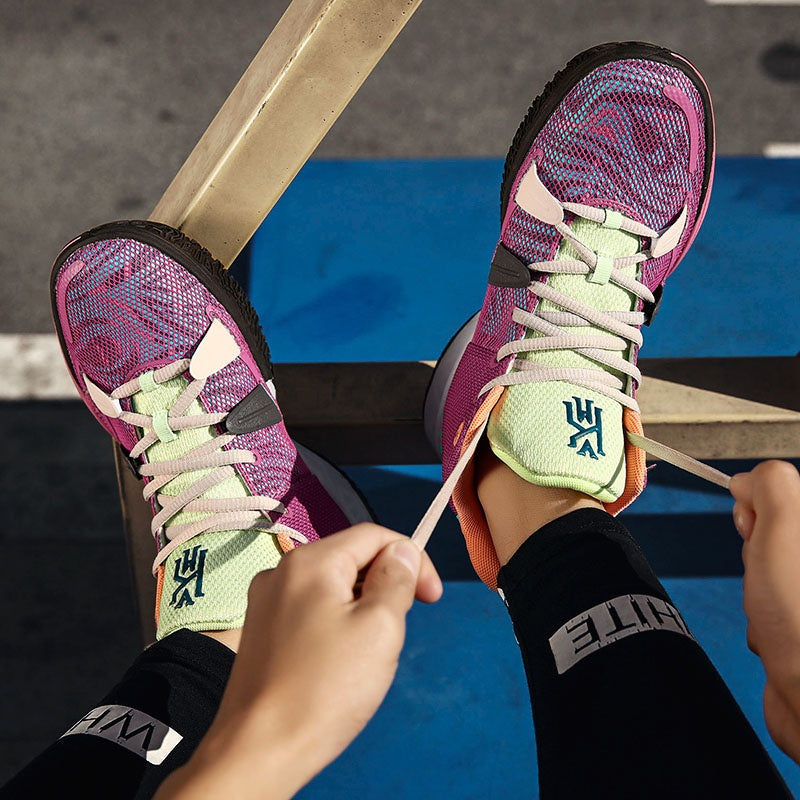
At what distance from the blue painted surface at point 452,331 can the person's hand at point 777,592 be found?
0.56 m

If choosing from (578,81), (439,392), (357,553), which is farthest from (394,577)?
(578,81)

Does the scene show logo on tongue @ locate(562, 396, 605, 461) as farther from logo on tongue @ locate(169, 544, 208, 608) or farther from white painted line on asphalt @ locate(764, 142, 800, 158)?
white painted line on asphalt @ locate(764, 142, 800, 158)

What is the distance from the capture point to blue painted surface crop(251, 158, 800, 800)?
95 centimetres

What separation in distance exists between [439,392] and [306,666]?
559 mm

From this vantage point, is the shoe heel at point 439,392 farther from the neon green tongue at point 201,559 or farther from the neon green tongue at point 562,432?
the neon green tongue at point 201,559

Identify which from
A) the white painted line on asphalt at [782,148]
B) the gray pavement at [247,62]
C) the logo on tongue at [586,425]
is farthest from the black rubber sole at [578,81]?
the white painted line on asphalt at [782,148]

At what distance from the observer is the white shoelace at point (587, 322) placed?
0.85 meters

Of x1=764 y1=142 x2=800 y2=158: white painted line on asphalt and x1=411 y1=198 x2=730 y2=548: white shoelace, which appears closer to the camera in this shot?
x1=411 y1=198 x2=730 y2=548: white shoelace

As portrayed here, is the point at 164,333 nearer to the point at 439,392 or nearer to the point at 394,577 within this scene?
the point at 439,392

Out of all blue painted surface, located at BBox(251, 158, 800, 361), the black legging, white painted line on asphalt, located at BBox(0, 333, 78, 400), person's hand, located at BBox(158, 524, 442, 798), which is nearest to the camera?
person's hand, located at BBox(158, 524, 442, 798)

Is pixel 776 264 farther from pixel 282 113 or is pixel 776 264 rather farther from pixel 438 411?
pixel 282 113

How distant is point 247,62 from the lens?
5.49ft

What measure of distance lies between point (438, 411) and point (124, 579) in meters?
0.72

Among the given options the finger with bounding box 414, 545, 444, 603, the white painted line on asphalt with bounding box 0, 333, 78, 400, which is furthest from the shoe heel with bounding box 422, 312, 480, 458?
the white painted line on asphalt with bounding box 0, 333, 78, 400
